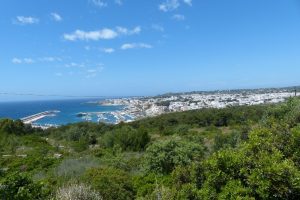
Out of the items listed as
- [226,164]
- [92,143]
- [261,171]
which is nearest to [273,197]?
[261,171]

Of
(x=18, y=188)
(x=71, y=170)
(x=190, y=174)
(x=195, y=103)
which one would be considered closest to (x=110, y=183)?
(x=190, y=174)

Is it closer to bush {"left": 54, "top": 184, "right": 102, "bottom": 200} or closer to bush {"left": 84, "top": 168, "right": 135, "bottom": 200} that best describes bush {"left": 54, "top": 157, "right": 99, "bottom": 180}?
bush {"left": 84, "top": 168, "right": 135, "bottom": 200}

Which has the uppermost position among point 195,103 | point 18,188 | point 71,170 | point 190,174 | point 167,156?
point 18,188

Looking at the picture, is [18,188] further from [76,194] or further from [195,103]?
[195,103]

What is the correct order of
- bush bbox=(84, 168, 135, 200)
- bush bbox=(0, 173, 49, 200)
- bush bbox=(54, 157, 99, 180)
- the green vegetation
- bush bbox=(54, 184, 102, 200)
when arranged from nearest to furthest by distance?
bush bbox=(0, 173, 49, 200)
the green vegetation
bush bbox=(54, 184, 102, 200)
bush bbox=(84, 168, 135, 200)
bush bbox=(54, 157, 99, 180)

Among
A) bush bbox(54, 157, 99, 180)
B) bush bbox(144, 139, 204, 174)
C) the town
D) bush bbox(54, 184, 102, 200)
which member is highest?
bush bbox(54, 184, 102, 200)

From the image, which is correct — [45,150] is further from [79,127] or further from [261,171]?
[261,171]

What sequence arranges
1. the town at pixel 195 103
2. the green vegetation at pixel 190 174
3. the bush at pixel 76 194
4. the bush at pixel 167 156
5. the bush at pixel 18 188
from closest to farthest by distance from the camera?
the bush at pixel 18 188 → the green vegetation at pixel 190 174 → the bush at pixel 76 194 → the bush at pixel 167 156 → the town at pixel 195 103

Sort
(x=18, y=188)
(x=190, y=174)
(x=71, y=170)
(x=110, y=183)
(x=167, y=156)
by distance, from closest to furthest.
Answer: (x=18, y=188) → (x=190, y=174) → (x=110, y=183) → (x=71, y=170) → (x=167, y=156)

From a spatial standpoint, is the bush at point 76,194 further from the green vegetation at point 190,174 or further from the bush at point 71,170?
the bush at point 71,170

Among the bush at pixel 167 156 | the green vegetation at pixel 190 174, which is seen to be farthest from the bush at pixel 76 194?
the bush at pixel 167 156

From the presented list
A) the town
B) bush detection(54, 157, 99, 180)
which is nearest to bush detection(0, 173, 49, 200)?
bush detection(54, 157, 99, 180)

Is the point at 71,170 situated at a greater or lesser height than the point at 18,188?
lesser

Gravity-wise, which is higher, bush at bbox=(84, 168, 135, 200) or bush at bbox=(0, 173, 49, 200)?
bush at bbox=(0, 173, 49, 200)
